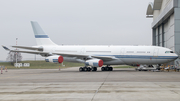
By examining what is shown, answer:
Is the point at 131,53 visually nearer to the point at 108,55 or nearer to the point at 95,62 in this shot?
the point at 108,55

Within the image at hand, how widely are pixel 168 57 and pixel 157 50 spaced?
1547 mm

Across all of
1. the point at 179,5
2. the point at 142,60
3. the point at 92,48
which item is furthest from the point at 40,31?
the point at 179,5

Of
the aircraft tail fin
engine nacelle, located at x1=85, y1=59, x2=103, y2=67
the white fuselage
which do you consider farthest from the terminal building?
the aircraft tail fin

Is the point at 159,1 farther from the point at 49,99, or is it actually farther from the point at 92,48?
the point at 49,99

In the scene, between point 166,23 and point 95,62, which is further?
point 166,23

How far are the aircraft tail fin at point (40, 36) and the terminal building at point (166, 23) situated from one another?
60.3 ft

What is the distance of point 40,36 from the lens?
34.9 metres

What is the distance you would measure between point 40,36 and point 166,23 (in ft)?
78.8

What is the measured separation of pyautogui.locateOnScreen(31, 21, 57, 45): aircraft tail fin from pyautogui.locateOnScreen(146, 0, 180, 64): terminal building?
60.3 ft

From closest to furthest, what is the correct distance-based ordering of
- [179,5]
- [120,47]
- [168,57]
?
[168,57], [120,47], [179,5]

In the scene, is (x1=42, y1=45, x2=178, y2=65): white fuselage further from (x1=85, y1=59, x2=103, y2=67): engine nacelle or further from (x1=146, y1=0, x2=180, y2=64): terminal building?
(x1=146, y1=0, x2=180, y2=64): terminal building

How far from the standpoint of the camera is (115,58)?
3009cm

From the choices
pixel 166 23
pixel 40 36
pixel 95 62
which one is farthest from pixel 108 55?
pixel 166 23

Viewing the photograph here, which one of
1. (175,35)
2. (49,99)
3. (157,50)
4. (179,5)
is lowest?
(49,99)
